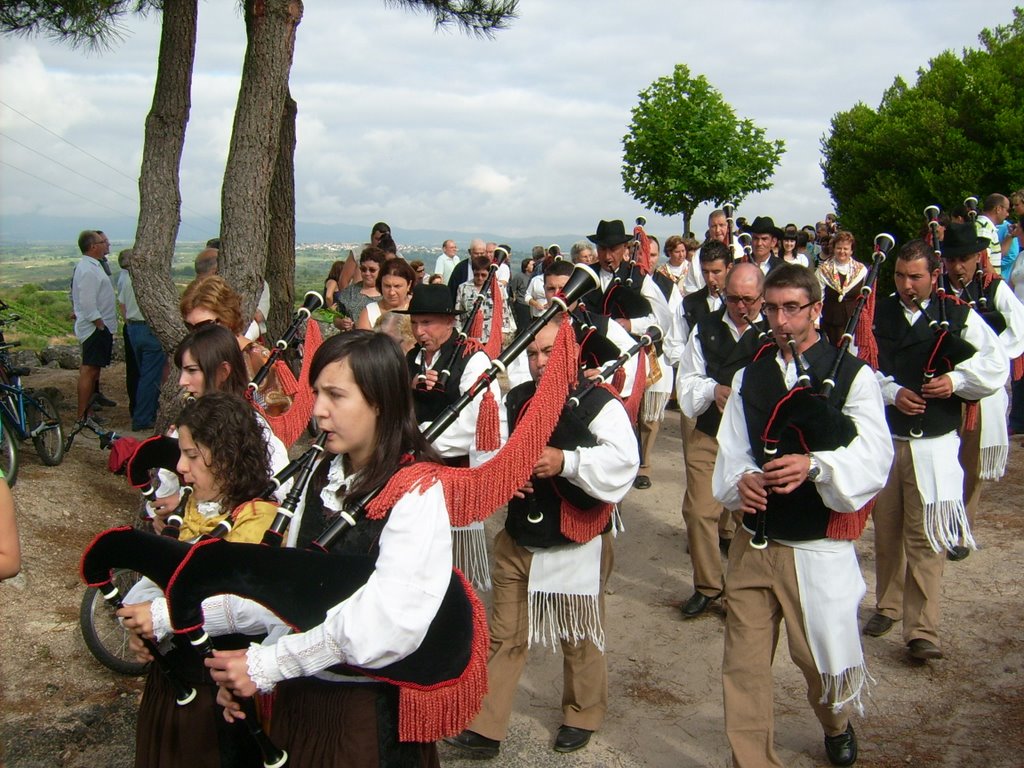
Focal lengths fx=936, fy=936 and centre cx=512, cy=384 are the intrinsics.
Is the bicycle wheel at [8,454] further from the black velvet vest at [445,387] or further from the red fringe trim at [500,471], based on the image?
the red fringe trim at [500,471]

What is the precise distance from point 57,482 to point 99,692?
2.64 meters

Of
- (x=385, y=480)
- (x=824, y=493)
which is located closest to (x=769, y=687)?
(x=824, y=493)

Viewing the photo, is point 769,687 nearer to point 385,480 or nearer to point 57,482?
point 385,480

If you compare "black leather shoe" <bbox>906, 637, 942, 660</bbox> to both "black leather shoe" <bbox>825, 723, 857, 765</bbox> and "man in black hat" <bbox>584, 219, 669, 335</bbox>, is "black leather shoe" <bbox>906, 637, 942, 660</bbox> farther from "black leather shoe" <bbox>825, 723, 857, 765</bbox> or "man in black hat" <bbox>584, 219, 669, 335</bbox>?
"man in black hat" <bbox>584, 219, 669, 335</bbox>

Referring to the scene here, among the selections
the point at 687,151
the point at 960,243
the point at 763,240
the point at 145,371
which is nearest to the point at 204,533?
the point at 960,243

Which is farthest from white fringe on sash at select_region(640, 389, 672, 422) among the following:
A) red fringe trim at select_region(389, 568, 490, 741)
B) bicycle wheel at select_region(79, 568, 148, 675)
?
red fringe trim at select_region(389, 568, 490, 741)

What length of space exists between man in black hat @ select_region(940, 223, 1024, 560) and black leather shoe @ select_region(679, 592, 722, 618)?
6.22 ft

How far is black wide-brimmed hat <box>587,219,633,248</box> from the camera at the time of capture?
7.75 meters

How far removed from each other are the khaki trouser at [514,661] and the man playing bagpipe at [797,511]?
2.38ft

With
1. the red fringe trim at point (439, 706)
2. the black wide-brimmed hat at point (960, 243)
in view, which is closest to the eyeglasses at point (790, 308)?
the red fringe trim at point (439, 706)

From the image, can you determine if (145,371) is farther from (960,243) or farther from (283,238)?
(960,243)

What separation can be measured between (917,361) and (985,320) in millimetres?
1166

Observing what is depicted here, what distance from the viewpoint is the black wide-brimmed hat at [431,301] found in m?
4.98

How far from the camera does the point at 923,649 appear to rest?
488 cm
